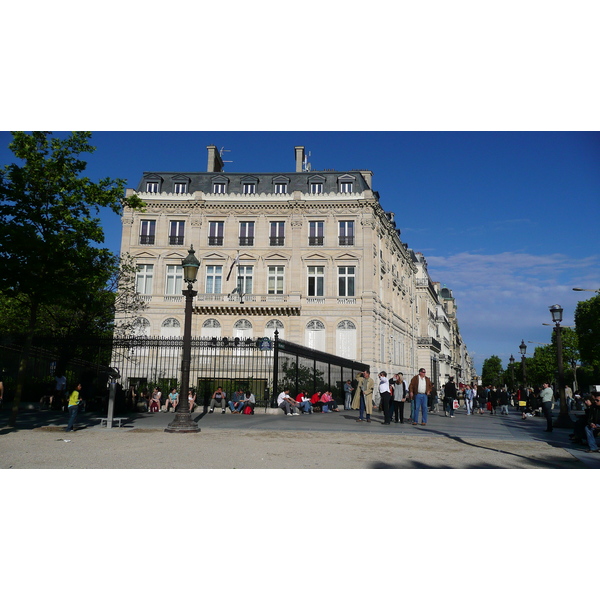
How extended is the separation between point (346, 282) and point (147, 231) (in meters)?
15.3

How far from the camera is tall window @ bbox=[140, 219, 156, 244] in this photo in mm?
38438

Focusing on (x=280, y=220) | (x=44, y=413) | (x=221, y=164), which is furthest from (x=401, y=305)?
(x=44, y=413)

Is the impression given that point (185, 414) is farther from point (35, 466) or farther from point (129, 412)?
point (129, 412)

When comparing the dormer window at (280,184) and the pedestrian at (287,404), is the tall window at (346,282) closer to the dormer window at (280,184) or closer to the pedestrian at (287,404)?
the dormer window at (280,184)

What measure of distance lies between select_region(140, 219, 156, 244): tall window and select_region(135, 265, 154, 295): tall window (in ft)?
6.43

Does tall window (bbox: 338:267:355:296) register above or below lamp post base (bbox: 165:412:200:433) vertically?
above

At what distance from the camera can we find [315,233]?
37.9 metres

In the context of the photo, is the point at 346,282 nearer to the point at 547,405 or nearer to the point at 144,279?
the point at 144,279

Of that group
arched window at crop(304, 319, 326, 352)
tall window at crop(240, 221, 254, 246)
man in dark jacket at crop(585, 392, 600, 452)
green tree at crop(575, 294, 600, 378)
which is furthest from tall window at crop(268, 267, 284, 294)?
green tree at crop(575, 294, 600, 378)

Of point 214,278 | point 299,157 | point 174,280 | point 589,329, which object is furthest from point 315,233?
point 589,329

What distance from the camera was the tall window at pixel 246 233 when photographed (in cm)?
3814

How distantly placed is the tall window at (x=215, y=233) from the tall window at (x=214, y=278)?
5.92ft

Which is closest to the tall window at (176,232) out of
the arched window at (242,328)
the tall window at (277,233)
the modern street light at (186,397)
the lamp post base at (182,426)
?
the tall window at (277,233)

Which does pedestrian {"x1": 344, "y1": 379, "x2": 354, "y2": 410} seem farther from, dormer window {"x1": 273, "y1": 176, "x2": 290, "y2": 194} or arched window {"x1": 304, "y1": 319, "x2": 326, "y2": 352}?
dormer window {"x1": 273, "y1": 176, "x2": 290, "y2": 194}
